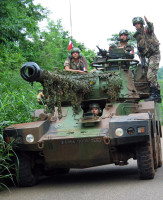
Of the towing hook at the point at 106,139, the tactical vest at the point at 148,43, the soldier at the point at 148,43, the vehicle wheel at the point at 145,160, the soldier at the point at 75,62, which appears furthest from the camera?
the tactical vest at the point at 148,43

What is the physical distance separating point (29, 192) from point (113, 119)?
74.3 inches

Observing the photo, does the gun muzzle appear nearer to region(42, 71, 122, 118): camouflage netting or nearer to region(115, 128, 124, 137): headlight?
region(42, 71, 122, 118): camouflage netting

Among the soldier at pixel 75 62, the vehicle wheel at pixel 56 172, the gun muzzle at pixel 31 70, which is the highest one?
the soldier at pixel 75 62

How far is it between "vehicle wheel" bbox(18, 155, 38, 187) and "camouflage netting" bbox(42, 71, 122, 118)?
3.30ft

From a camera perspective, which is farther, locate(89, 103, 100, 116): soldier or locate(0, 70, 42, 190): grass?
locate(89, 103, 100, 116): soldier

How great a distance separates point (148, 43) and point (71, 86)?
14.5 feet

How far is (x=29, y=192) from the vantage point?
7.56m

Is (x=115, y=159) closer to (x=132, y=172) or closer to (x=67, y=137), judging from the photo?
Result: (x=67, y=137)

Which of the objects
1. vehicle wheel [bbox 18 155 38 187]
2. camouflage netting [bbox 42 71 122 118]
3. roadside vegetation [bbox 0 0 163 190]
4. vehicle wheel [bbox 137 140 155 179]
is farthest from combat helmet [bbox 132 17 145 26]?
vehicle wheel [bbox 18 155 38 187]

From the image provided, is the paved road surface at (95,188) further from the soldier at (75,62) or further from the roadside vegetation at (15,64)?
the soldier at (75,62)

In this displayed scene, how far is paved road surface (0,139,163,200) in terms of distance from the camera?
670 cm

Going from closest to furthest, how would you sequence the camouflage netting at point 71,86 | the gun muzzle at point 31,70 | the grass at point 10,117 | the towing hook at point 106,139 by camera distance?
1. the gun muzzle at point 31,70
2. the camouflage netting at point 71,86
3. the towing hook at point 106,139
4. the grass at point 10,117

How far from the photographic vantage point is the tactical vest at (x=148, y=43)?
455 inches

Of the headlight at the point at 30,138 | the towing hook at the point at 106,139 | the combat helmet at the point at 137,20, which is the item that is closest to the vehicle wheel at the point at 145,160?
the towing hook at the point at 106,139
